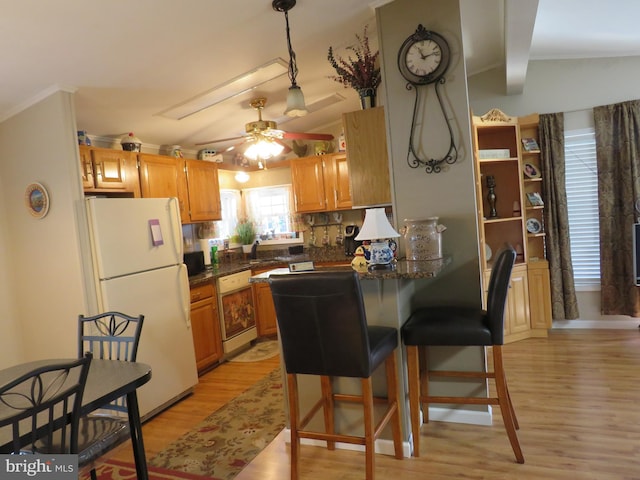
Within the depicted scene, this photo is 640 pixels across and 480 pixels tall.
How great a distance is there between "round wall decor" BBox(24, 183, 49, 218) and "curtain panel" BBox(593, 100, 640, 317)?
4.84 m

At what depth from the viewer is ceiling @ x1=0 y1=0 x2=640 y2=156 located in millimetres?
2344

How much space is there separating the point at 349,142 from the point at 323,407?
179 cm

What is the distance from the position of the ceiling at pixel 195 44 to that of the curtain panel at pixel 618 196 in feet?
2.07

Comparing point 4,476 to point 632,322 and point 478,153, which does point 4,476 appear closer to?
point 478,153

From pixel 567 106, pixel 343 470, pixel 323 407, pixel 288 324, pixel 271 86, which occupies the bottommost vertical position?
pixel 343 470

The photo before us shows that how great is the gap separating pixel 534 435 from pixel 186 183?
3.73 m

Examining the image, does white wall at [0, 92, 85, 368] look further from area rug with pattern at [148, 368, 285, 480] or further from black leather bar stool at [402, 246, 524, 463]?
black leather bar stool at [402, 246, 524, 463]

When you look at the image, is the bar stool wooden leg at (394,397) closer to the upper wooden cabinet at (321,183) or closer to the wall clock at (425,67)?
the wall clock at (425,67)

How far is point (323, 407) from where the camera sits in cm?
249

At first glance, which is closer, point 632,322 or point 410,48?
point 410,48

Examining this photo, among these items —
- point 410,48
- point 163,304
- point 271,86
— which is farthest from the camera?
point 271,86

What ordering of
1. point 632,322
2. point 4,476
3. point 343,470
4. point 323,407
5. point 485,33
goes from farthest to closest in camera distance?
point 632,322 → point 485,33 → point 323,407 → point 343,470 → point 4,476

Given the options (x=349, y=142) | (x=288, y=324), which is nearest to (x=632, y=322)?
(x=349, y=142)

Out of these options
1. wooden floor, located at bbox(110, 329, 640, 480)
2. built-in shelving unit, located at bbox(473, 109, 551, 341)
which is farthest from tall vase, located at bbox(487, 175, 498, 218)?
wooden floor, located at bbox(110, 329, 640, 480)
